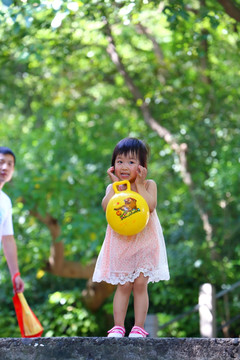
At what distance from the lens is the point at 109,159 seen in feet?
31.6

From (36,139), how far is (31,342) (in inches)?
321

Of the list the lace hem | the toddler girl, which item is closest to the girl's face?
the toddler girl

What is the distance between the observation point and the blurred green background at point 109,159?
8.17 m

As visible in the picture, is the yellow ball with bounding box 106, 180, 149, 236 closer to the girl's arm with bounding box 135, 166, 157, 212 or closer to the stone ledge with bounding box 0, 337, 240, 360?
the girl's arm with bounding box 135, 166, 157, 212

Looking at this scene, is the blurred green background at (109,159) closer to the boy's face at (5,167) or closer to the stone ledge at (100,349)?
the boy's face at (5,167)

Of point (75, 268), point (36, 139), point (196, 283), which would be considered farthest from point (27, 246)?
point (196, 283)

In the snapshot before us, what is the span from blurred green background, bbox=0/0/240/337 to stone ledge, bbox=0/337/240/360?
5.02 meters

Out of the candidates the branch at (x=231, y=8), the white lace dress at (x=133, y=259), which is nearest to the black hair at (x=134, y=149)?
the white lace dress at (x=133, y=259)

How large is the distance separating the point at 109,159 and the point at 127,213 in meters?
6.65

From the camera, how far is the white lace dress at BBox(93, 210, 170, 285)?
3137mm

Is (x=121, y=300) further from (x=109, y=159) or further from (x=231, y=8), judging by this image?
(x=109, y=159)

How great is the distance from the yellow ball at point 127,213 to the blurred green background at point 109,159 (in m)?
4.31

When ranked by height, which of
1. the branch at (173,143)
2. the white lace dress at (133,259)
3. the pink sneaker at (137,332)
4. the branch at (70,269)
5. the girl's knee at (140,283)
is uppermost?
the white lace dress at (133,259)

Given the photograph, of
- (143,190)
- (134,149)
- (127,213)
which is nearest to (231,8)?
(134,149)
